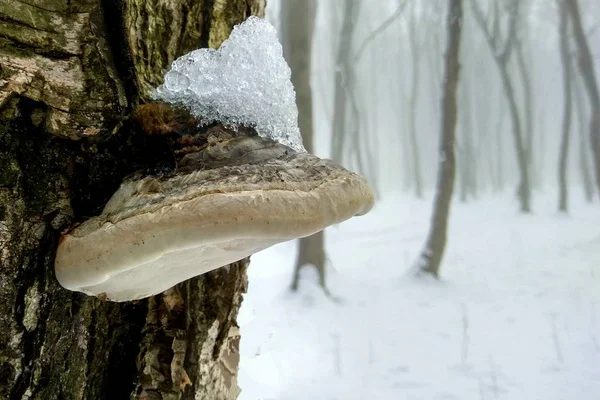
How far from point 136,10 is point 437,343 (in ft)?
14.2

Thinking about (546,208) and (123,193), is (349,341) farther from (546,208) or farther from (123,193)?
(546,208)

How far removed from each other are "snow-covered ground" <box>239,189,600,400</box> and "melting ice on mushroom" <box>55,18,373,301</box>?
97.1 inches

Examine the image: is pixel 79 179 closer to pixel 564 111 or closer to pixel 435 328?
pixel 435 328

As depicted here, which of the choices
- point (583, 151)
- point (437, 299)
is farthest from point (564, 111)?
point (437, 299)

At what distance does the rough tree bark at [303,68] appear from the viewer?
17.1 ft

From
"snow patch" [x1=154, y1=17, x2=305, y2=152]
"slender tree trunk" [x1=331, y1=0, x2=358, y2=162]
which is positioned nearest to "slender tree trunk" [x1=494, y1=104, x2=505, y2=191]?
"slender tree trunk" [x1=331, y1=0, x2=358, y2=162]

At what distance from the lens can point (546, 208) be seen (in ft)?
45.8

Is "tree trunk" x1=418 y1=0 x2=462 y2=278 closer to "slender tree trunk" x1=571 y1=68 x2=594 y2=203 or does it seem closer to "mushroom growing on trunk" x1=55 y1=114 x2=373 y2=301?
"mushroom growing on trunk" x1=55 y1=114 x2=373 y2=301

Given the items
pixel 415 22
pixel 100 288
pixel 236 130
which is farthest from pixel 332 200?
pixel 415 22

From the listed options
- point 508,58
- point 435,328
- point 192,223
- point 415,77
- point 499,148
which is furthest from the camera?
point 499,148

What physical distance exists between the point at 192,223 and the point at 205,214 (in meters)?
0.02

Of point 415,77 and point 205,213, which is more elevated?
point 205,213

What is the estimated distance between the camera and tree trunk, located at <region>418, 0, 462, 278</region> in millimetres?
5680

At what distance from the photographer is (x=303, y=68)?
5.29 meters
